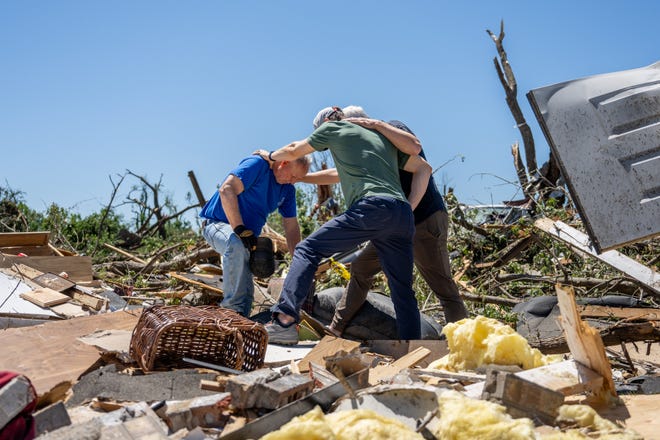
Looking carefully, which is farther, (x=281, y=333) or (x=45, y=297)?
(x=45, y=297)

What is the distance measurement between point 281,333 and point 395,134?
5.52 feet

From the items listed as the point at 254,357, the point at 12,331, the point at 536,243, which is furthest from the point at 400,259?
the point at 536,243

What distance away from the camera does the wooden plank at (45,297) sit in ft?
20.6

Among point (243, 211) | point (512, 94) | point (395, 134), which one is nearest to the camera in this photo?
point (395, 134)

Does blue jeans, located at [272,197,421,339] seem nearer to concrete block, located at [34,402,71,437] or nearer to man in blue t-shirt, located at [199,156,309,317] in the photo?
man in blue t-shirt, located at [199,156,309,317]

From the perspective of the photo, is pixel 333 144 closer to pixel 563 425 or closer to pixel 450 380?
pixel 450 380

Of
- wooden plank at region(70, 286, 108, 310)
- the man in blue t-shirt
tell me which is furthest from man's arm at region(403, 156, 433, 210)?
wooden plank at region(70, 286, 108, 310)

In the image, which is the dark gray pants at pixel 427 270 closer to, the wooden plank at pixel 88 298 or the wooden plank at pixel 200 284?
the wooden plank at pixel 200 284

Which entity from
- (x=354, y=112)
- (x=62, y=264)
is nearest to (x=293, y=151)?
(x=354, y=112)

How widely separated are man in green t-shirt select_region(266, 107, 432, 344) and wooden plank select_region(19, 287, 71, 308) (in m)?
2.34

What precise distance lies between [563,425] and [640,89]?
249 centimetres

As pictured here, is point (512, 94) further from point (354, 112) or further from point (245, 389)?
point (245, 389)

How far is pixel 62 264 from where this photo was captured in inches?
306

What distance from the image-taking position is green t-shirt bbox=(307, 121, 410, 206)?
16.7 ft
